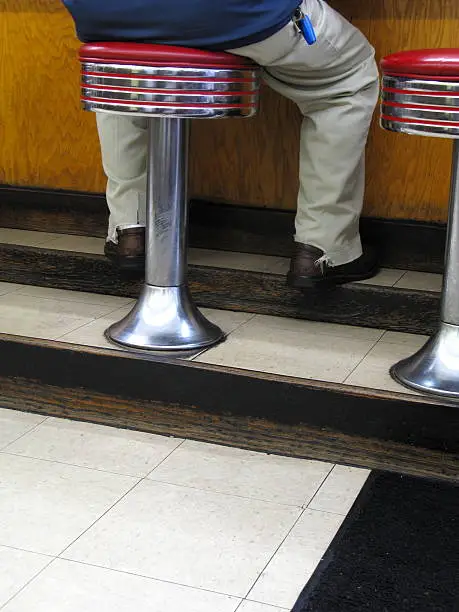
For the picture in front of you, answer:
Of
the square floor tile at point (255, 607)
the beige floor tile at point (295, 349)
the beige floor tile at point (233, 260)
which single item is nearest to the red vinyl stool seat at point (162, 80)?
the beige floor tile at point (295, 349)

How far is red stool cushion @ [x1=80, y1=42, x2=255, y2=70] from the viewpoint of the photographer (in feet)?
7.50

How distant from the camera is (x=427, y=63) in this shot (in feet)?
6.99

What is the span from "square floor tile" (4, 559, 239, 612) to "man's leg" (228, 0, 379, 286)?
1102 mm

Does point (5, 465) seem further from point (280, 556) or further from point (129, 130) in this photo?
point (129, 130)

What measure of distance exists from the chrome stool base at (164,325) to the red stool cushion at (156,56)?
61cm

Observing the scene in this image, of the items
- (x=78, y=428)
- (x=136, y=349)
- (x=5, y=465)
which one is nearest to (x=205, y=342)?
(x=136, y=349)

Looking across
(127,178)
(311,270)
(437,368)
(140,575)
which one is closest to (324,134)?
(311,270)

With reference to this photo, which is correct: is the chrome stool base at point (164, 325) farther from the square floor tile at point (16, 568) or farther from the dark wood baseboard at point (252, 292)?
the square floor tile at point (16, 568)

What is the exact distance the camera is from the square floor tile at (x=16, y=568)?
6.07 feet

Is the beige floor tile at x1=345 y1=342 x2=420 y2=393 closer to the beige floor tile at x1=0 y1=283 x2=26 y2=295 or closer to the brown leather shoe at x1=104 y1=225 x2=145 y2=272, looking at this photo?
the brown leather shoe at x1=104 y1=225 x2=145 y2=272

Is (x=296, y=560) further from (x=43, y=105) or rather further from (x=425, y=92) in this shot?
(x=43, y=105)

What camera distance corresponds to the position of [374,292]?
280 cm

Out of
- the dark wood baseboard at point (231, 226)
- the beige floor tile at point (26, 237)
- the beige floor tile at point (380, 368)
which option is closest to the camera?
the beige floor tile at point (380, 368)

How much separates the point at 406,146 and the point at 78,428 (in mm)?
1267
